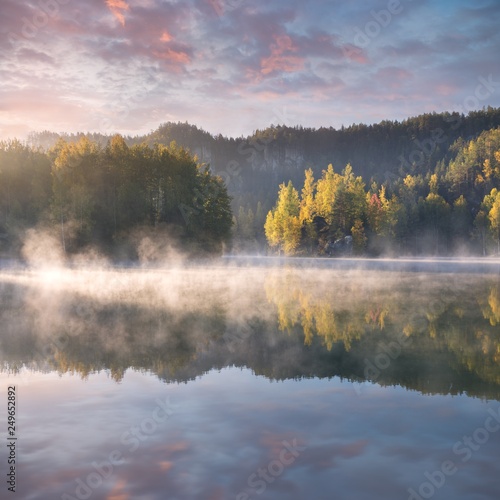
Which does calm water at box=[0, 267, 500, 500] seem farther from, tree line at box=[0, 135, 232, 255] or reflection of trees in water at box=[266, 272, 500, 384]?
tree line at box=[0, 135, 232, 255]

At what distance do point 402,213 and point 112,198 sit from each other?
291ft

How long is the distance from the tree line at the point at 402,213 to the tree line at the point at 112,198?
123ft

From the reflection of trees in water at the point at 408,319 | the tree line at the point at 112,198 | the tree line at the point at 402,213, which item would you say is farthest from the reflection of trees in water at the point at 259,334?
the tree line at the point at 402,213

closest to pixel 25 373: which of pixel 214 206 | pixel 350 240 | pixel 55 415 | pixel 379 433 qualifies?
pixel 55 415

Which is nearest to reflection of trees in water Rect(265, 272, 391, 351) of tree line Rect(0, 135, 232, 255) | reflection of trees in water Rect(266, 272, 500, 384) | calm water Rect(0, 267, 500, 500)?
reflection of trees in water Rect(266, 272, 500, 384)

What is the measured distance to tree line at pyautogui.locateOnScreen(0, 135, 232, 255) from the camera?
67375 mm

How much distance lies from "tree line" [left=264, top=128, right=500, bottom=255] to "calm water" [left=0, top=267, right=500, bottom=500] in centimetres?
8708

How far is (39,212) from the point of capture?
70.8m

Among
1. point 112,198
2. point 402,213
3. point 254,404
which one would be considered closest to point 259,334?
point 254,404

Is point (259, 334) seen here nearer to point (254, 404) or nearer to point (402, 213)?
point (254, 404)

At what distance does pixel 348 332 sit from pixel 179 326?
240 inches

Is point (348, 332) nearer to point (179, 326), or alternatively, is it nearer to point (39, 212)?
point (179, 326)

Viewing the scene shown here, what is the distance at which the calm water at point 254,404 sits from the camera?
7184mm

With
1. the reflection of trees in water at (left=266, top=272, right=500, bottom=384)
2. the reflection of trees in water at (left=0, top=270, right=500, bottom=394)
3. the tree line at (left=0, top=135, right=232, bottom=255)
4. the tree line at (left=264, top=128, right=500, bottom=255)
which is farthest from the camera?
the tree line at (left=264, top=128, right=500, bottom=255)
